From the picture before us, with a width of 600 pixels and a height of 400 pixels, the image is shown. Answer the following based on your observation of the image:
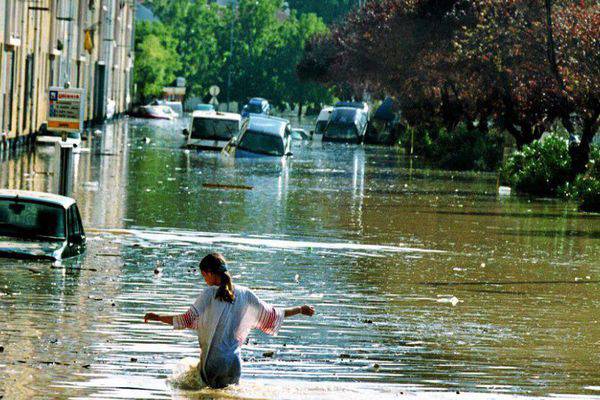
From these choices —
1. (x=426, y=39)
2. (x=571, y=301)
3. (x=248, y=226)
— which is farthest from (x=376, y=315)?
(x=426, y=39)

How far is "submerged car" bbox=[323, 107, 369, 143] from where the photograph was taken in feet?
266

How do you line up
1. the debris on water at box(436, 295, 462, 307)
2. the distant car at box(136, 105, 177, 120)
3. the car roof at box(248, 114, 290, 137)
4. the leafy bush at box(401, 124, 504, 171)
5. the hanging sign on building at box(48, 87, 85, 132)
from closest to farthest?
1. the debris on water at box(436, 295, 462, 307)
2. the hanging sign on building at box(48, 87, 85, 132)
3. the car roof at box(248, 114, 290, 137)
4. the leafy bush at box(401, 124, 504, 171)
5. the distant car at box(136, 105, 177, 120)

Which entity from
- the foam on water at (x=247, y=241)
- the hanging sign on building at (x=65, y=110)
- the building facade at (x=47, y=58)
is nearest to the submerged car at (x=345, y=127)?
the building facade at (x=47, y=58)

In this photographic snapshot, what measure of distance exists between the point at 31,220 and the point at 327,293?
384cm

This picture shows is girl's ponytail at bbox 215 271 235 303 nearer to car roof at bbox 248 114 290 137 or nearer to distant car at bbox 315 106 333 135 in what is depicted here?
car roof at bbox 248 114 290 137

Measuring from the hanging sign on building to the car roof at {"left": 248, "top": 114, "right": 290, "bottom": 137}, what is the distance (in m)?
26.5

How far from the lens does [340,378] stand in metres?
12.4

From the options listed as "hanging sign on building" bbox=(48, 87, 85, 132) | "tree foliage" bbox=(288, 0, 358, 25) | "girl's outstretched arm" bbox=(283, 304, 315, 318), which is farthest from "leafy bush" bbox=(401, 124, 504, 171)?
"tree foliage" bbox=(288, 0, 358, 25)

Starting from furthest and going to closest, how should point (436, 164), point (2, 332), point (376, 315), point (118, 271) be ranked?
point (436, 164) → point (118, 271) → point (376, 315) → point (2, 332)

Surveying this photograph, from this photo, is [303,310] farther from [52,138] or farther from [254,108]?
[254,108]

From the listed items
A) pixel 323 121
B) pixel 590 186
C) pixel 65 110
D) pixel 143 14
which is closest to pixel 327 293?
pixel 65 110

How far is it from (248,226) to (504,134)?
110ft

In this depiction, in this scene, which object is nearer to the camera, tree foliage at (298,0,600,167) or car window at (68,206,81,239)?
car window at (68,206,81,239)

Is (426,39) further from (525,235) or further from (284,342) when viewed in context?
(284,342)
